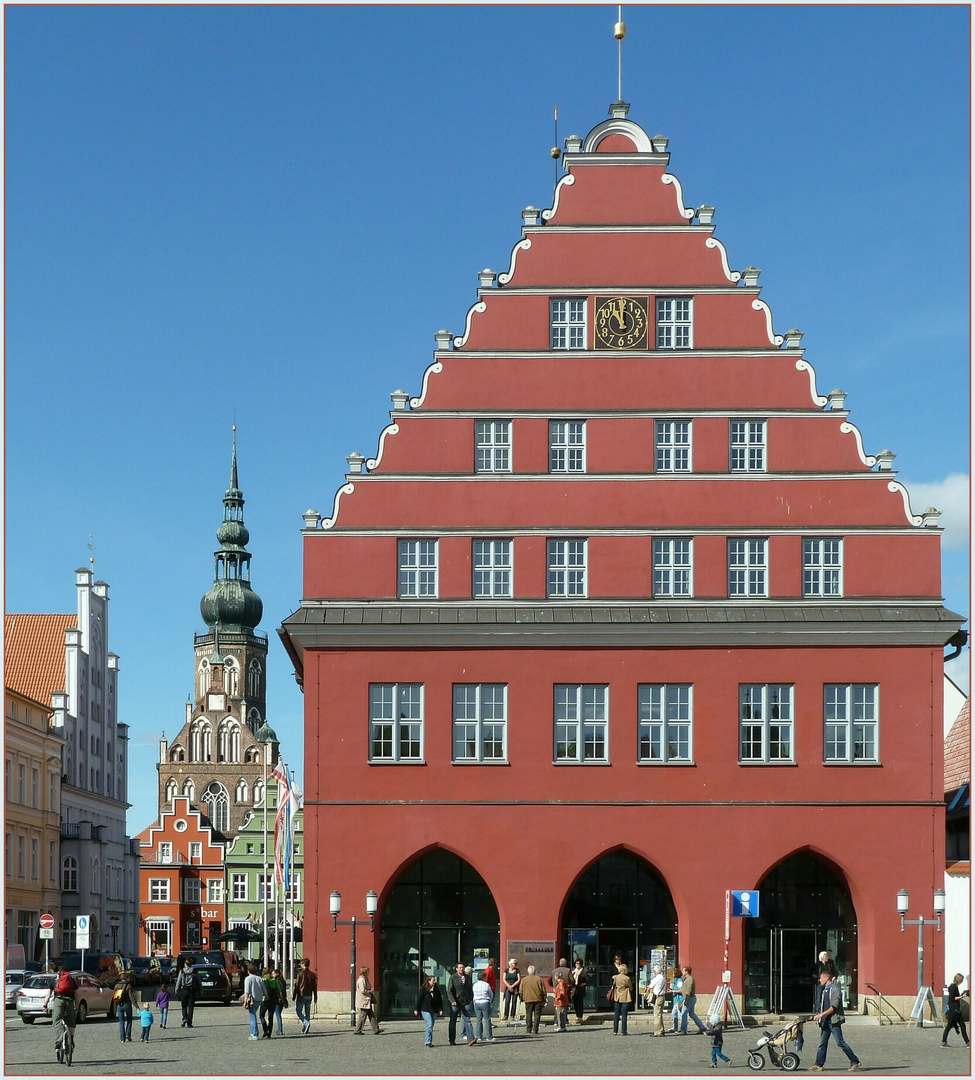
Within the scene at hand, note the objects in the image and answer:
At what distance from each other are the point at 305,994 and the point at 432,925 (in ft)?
16.1

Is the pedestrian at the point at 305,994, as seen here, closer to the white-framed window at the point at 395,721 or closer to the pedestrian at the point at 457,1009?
the pedestrian at the point at 457,1009

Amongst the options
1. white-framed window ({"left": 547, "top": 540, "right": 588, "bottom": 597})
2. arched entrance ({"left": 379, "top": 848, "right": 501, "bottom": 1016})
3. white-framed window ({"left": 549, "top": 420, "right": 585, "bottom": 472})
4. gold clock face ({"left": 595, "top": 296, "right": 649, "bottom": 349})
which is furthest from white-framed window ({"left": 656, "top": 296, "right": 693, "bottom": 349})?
Answer: arched entrance ({"left": 379, "top": 848, "right": 501, "bottom": 1016})

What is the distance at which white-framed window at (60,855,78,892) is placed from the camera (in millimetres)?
82000

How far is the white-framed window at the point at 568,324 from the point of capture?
43.4 meters

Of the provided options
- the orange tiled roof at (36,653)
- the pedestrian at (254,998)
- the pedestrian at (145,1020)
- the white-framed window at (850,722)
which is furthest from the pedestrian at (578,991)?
the orange tiled roof at (36,653)

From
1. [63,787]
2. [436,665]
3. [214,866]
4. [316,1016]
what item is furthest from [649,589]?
[214,866]

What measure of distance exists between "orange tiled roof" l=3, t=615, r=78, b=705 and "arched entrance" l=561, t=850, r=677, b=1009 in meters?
46.3

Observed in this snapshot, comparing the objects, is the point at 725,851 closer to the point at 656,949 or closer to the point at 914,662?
the point at 656,949

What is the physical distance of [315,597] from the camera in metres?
42.4

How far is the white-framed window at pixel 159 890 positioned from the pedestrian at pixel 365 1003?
3602 inches

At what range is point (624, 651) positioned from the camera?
41.8 m

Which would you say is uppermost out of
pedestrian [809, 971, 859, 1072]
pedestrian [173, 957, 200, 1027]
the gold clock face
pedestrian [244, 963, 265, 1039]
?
the gold clock face

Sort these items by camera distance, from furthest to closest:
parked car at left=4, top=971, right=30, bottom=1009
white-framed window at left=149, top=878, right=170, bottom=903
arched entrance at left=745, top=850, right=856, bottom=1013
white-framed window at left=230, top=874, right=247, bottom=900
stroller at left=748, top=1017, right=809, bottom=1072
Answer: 1. white-framed window at left=149, top=878, right=170, bottom=903
2. white-framed window at left=230, top=874, right=247, bottom=900
3. parked car at left=4, top=971, right=30, bottom=1009
4. arched entrance at left=745, top=850, right=856, bottom=1013
5. stroller at left=748, top=1017, right=809, bottom=1072

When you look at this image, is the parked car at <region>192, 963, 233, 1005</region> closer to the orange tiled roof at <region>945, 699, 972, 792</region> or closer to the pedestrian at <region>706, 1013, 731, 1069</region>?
the orange tiled roof at <region>945, 699, 972, 792</region>
